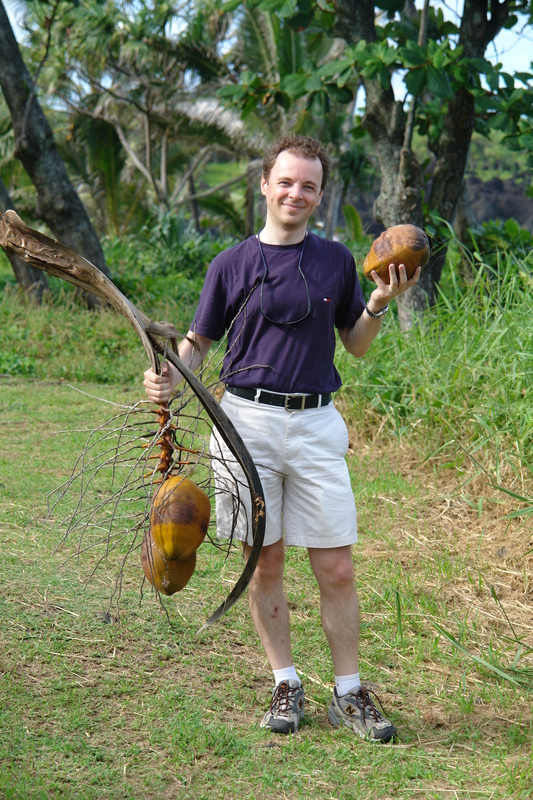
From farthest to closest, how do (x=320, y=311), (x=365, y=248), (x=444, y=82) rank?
(x=365, y=248)
(x=444, y=82)
(x=320, y=311)

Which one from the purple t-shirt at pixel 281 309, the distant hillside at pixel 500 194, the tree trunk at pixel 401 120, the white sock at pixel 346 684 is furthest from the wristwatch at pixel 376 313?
the distant hillside at pixel 500 194

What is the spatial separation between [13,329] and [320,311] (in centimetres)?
647

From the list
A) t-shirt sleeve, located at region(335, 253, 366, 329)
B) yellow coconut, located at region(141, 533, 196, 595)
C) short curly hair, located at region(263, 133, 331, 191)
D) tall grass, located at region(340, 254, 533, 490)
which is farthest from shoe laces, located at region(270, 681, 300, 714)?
tall grass, located at region(340, 254, 533, 490)

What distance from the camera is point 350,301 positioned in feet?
8.35

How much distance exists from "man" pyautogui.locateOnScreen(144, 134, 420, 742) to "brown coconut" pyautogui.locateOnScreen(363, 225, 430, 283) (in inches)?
1.2

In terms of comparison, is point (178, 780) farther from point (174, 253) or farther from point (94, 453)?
point (174, 253)

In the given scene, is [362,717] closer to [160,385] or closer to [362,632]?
[362,632]

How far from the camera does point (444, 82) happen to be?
207 inches

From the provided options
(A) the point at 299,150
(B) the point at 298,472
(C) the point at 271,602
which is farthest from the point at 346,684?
(A) the point at 299,150

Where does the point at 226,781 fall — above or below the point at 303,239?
below

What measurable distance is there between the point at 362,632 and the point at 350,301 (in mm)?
1454

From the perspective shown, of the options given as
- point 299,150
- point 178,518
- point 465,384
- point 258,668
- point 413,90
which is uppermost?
point 413,90

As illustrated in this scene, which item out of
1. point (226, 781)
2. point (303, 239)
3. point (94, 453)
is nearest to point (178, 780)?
point (226, 781)

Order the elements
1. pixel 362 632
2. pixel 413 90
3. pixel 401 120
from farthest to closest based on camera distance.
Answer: pixel 401 120
pixel 413 90
pixel 362 632
